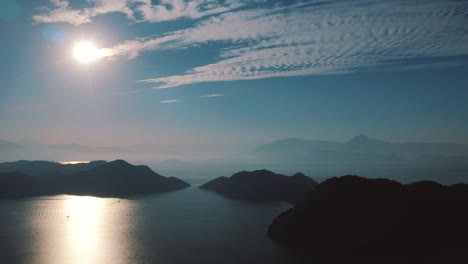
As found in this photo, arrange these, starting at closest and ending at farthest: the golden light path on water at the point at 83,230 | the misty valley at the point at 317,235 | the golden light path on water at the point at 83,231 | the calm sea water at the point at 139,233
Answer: the misty valley at the point at 317,235 < the calm sea water at the point at 139,233 < the golden light path on water at the point at 83,231 < the golden light path on water at the point at 83,230

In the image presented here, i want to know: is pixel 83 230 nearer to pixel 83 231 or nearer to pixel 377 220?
pixel 83 231

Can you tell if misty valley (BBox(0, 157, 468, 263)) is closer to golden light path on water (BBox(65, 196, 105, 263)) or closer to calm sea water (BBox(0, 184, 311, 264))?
calm sea water (BBox(0, 184, 311, 264))

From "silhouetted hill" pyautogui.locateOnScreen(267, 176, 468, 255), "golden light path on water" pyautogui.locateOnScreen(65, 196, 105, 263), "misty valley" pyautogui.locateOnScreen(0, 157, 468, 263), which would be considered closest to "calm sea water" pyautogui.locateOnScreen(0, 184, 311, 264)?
"golden light path on water" pyautogui.locateOnScreen(65, 196, 105, 263)

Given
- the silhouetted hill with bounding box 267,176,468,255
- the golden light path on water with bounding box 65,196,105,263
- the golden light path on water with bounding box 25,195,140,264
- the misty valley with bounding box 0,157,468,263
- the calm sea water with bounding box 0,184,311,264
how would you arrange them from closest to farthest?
the misty valley with bounding box 0,157,468,263 → the silhouetted hill with bounding box 267,176,468,255 → the calm sea water with bounding box 0,184,311,264 → the golden light path on water with bounding box 25,195,140,264 → the golden light path on water with bounding box 65,196,105,263

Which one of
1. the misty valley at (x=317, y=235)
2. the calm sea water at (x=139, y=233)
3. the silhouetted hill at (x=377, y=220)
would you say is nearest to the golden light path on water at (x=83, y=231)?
the calm sea water at (x=139, y=233)

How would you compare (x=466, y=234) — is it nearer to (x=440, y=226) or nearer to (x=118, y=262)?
(x=440, y=226)

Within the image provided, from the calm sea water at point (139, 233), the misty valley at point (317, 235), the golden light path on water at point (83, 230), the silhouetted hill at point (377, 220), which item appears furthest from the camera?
the golden light path on water at point (83, 230)

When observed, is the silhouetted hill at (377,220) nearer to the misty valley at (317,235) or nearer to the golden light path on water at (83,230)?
the misty valley at (317,235)
